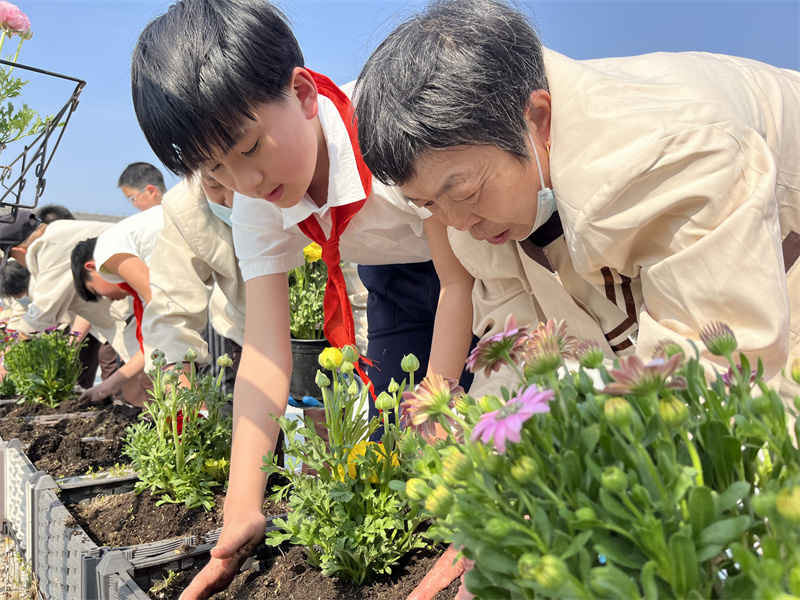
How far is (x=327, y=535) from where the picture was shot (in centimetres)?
107

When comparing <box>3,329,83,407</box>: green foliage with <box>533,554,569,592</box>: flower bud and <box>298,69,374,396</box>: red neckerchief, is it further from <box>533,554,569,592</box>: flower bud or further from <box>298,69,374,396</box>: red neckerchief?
<box>533,554,569,592</box>: flower bud

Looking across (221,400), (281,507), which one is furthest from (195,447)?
(281,507)

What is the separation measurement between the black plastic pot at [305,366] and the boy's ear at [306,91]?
1.47m

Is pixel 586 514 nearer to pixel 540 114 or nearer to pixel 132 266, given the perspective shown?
pixel 540 114

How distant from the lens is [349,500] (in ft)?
3.51

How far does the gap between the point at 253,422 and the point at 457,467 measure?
38.0 inches

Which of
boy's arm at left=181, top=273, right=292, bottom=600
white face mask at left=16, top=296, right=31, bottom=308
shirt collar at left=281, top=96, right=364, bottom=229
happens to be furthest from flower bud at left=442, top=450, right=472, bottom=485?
white face mask at left=16, top=296, right=31, bottom=308

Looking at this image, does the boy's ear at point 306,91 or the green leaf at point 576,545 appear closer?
the green leaf at point 576,545

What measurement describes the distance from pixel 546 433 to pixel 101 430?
2.60m

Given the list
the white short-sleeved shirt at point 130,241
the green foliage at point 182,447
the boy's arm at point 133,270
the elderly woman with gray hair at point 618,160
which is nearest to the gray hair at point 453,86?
the elderly woman with gray hair at point 618,160

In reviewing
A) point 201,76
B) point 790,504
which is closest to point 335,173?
point 201,76

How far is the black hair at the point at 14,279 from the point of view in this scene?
19.1 feet

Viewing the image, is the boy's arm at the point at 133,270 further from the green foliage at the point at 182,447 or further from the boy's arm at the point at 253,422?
the boy's arm at the point at 253,422

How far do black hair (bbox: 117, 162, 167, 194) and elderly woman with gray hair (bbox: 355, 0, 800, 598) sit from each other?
3.60 metres
